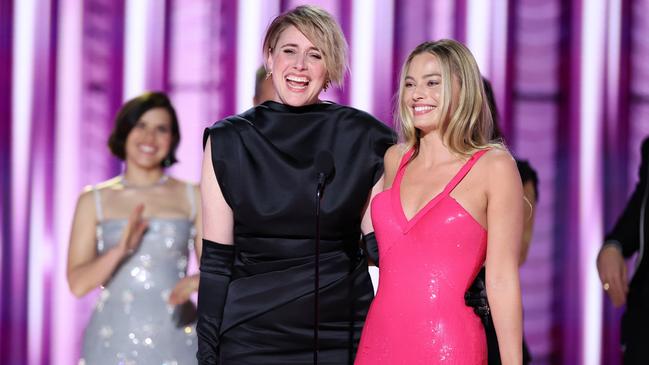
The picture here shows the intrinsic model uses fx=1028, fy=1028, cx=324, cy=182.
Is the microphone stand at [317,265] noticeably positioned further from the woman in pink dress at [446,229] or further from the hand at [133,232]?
the hand at [133,232]

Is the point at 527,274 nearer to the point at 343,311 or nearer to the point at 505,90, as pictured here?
the point at 505,90

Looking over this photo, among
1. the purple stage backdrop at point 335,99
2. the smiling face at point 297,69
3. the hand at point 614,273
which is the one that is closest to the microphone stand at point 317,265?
the smiling face at point 297,69

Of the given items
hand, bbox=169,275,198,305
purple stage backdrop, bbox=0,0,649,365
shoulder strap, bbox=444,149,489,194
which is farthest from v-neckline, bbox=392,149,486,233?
purple stage backdrop, bbox=0,0,649,365

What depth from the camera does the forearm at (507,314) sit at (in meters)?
2.16

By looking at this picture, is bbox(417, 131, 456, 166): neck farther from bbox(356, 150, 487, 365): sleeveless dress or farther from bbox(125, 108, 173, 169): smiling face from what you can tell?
bbox(125, 108, 173, 169): smiling face

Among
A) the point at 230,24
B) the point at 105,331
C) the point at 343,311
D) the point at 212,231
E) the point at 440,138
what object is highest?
the point at 230,24

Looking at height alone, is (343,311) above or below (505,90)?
below

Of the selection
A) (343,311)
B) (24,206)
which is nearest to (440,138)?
(343,311)

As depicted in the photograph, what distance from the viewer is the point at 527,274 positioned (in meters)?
4.96

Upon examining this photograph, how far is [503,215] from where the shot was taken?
2189mm

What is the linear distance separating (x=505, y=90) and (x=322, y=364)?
8.86 ft

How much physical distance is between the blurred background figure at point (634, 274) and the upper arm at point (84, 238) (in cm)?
189

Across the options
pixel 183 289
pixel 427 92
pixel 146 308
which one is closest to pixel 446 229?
pixel 427 92

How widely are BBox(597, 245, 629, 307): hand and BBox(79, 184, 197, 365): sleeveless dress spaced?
1469 millimetres
